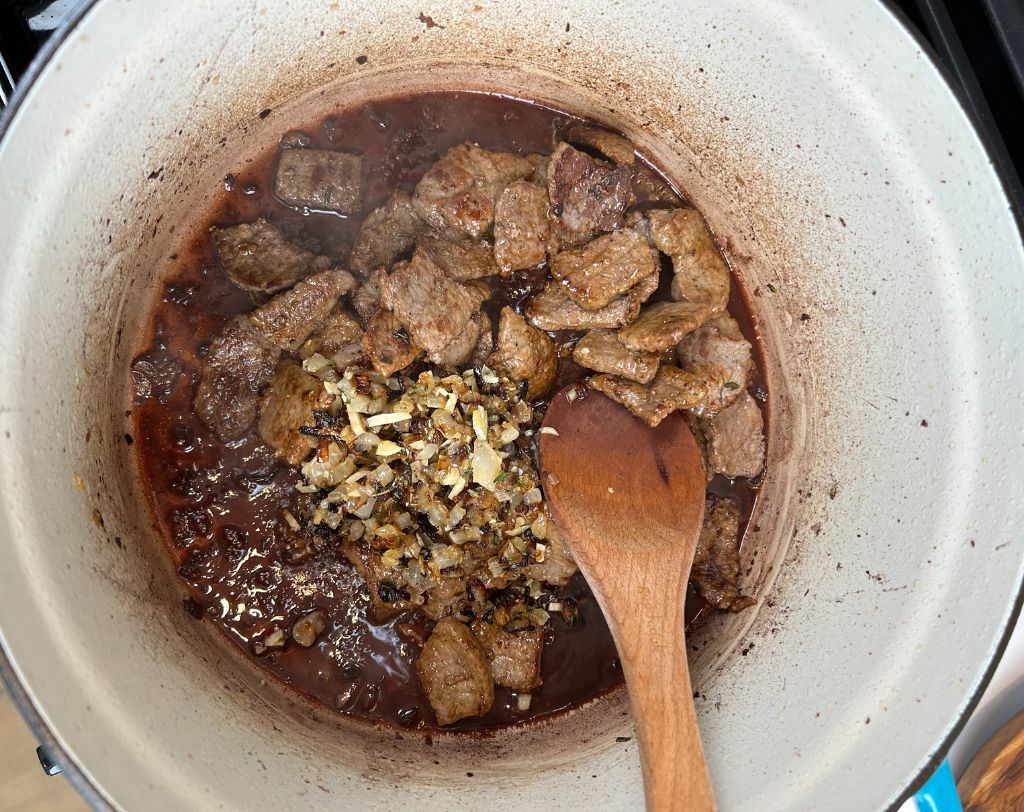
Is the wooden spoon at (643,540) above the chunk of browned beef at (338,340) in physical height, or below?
below

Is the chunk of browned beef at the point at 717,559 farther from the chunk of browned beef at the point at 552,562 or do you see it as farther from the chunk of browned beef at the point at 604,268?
the chunk of browned beef at the point at 604,268

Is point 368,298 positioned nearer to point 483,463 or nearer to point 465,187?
point 465,187

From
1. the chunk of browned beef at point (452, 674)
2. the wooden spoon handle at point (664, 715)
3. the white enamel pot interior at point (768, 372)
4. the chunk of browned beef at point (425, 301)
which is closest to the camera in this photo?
the white enamel pot interior at point (768, 372)

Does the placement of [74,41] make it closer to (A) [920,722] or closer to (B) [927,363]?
(B) [927,363]

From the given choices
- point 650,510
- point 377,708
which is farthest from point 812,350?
point 377,708

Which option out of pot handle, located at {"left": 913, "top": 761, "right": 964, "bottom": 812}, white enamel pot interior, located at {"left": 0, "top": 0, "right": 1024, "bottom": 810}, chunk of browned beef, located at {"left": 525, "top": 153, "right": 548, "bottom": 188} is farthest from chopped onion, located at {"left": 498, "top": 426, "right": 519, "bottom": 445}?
pot handle, located at {"left": 913, "top": 761, "right": 964, "bottom": 812}

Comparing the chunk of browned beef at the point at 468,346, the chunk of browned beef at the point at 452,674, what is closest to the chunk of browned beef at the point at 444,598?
the chunk of browned beef at the point at 452,674

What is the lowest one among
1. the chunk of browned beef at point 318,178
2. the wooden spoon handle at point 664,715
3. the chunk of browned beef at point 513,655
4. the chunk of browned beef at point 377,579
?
the wooden spoon handle at point 664,715
